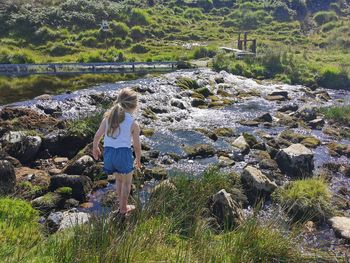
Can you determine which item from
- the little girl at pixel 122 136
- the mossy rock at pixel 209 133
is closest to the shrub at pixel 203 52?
the mossy rock at pixel 209 133

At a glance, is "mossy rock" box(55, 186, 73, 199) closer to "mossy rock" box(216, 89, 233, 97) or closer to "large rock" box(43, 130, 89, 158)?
"large rock" box(43, 130, 89, 158)

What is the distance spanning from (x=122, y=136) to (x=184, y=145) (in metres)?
12.5

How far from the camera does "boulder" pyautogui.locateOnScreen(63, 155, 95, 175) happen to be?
590 inches

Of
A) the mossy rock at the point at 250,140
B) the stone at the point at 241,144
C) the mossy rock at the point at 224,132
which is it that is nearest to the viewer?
the stone at the point at 241,144

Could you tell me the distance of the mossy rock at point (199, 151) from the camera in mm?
18750

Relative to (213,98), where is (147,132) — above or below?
above

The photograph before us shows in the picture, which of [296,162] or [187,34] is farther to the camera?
[187,34]

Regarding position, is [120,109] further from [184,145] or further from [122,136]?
[184,145]

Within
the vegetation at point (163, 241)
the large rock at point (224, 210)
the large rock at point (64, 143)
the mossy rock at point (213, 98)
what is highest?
the vegetation at point (163, 241)

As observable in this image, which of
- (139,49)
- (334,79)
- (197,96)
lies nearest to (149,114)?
(197,96)

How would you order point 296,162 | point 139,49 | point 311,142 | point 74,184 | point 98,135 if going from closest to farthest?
point 98,135 < point 74,184 < point 296,162 < point 311,142 < point 139,49

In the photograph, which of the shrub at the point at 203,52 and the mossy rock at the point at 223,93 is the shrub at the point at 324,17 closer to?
the shrub at the point at 203,52

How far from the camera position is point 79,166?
49.3 feet

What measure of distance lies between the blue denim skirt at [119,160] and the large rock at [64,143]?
10108mm
